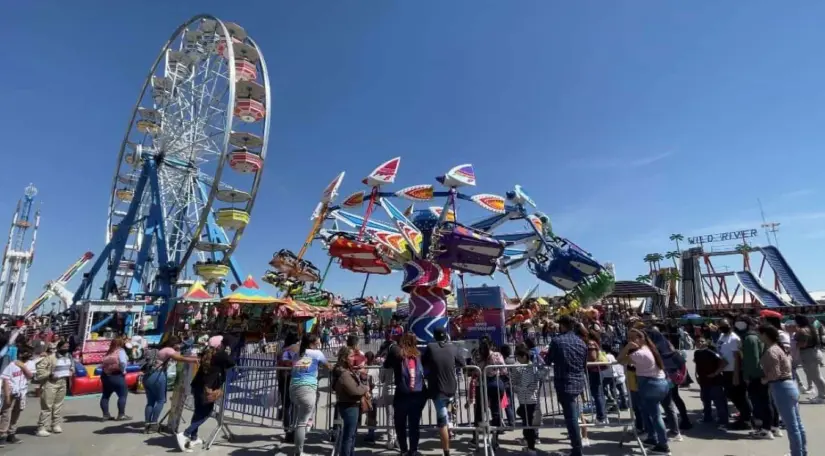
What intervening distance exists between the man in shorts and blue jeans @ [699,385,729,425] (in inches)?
157

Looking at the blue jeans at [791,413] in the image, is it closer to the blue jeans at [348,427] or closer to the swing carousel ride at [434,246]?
the blue jeans at [348,427]

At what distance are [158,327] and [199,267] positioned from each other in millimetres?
3763

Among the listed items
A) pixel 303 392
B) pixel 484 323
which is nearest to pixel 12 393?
pixel 303 392

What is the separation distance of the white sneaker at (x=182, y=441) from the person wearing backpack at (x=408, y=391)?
280cm

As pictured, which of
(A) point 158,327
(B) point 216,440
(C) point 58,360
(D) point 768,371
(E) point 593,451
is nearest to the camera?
(D) point 768,371

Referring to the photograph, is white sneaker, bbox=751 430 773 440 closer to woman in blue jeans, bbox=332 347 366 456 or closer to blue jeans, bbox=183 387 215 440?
woman in blue jeans, bbox=332 347 366 456

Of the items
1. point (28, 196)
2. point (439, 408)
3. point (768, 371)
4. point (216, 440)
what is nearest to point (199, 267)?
point (216, 440)

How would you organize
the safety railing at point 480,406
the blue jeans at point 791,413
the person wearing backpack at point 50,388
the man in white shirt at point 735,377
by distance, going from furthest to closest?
the person wearing backpack at point 50,388 → the man in white shirt at point 735,377 → the safety railing at point 480,406 → the blue jeans at point 791,413

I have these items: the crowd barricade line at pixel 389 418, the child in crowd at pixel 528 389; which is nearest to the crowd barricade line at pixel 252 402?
the crowd barricade line at pixel 389 418

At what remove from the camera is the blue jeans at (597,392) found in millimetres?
5831

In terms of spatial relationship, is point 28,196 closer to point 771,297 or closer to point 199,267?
point 199,267

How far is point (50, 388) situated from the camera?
6238 mm

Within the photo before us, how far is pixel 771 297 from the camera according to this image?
31953 mm

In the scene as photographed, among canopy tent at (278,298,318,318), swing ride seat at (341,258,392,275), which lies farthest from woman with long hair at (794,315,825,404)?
canopy tent at (278,298,318,318)
